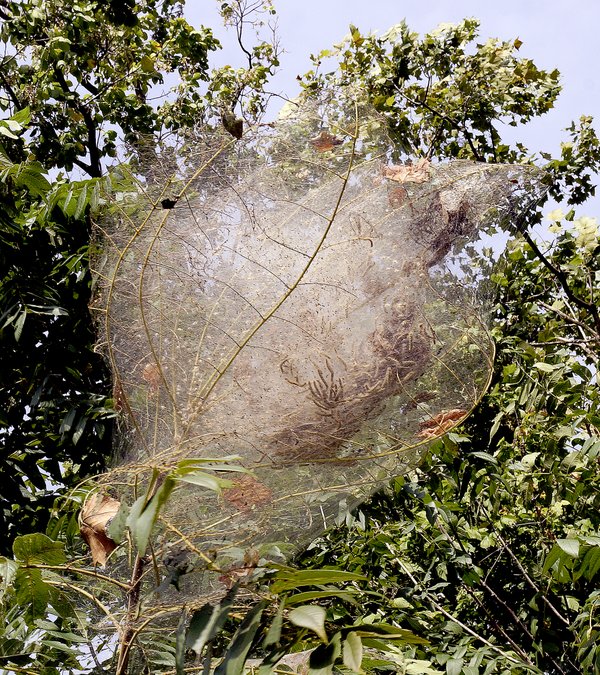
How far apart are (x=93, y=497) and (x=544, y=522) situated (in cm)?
224

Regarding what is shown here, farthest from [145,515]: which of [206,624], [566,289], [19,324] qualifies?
[566,289]

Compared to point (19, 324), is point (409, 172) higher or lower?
higher

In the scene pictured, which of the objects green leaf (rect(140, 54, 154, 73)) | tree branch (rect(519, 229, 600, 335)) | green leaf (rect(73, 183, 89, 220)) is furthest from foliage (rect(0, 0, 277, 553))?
green leaf (rect(140, 54, 154, 73))

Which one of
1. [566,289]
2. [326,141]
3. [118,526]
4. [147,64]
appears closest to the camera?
[118,526]

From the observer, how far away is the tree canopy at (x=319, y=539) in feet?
4.77

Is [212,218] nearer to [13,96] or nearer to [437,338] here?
[437,338]

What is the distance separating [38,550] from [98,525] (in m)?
0.14

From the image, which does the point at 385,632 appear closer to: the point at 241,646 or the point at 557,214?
the point at 241,646

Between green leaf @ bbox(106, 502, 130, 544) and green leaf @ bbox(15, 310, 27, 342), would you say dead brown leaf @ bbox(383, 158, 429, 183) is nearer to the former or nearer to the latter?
green leaf @ bbox(106, 502, 130, 544)

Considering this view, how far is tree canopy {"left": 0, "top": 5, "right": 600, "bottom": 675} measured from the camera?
57.2 inches

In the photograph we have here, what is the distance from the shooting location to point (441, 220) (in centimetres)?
200

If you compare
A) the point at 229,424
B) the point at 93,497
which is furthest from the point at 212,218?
the point at 93,497

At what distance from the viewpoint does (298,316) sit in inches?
69.6

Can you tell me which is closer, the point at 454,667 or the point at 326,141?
the point at 326,141
